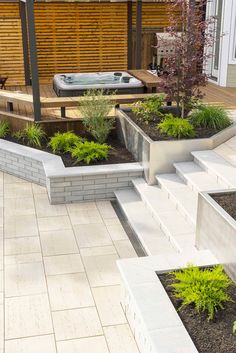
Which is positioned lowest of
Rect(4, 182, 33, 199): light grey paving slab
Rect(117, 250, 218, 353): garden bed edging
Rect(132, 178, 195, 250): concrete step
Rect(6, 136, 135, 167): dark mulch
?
Rect(4, 182, 33, 199): light grey paving slab

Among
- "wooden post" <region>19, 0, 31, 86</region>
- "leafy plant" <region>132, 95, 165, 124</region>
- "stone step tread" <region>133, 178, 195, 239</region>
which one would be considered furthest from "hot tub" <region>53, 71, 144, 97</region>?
"stone step tread" <region>133, 178, 195, 239</region>

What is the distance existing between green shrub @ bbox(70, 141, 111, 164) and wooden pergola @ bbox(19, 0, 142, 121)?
1.39m

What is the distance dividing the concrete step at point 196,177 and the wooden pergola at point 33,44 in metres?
2.98

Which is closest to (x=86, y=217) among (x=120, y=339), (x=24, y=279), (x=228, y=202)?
(x=24, y=279)

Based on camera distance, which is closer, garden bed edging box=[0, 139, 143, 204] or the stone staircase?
the stone staircase

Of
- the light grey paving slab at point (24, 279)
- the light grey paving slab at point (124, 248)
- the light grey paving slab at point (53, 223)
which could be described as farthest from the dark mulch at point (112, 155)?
the light grey paving slab at point (24, 279)

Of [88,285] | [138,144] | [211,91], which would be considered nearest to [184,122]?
[138,144]

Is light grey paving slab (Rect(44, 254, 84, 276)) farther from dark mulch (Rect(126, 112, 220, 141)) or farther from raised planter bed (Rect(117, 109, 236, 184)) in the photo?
dark mulch (Rect(126, 112, 220, 141))

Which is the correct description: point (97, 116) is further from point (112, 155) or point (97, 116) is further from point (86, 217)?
point (86, 217)

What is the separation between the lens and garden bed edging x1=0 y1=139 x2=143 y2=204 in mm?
6738

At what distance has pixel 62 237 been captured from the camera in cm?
578

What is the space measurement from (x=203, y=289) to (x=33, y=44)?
557 centimetres

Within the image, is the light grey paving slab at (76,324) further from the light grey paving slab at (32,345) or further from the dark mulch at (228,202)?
the dark mulch at (228,202)

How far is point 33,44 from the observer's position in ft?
25.5
